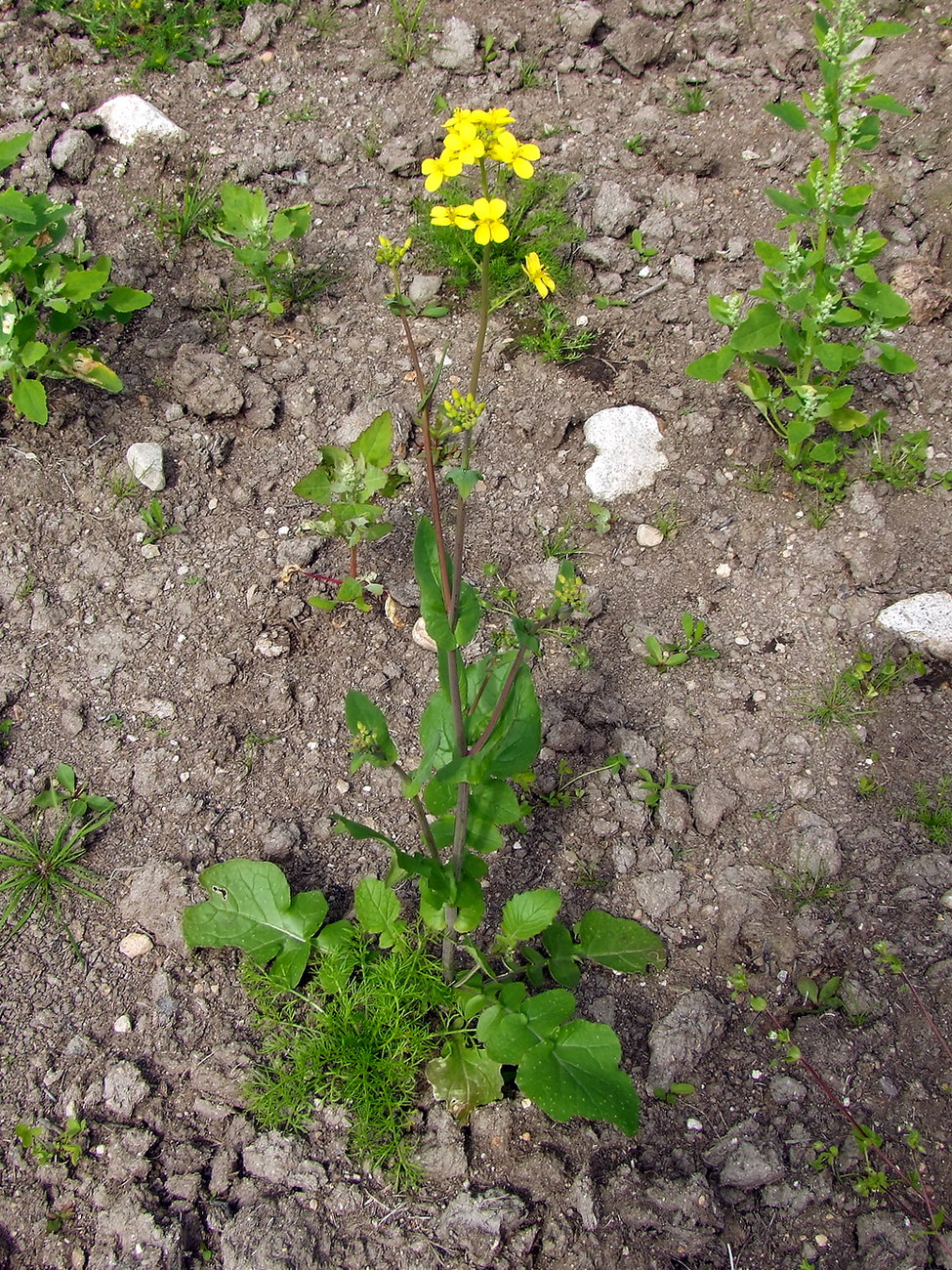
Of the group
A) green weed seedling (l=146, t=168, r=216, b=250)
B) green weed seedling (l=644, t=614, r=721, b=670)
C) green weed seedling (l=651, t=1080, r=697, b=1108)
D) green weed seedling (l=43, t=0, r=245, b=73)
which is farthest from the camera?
green weed seedling (l=43, t=0, r=245, b=73)

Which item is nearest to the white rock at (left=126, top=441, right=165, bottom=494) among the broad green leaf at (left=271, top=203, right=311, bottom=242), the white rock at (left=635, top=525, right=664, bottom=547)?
the broad green leaf at (left=271, top=203, right=311, bottom=242)

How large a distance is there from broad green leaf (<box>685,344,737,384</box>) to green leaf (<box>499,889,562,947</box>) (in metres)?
1.81

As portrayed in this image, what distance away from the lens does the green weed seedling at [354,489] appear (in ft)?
9.92

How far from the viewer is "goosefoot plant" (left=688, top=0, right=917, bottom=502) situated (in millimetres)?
2832

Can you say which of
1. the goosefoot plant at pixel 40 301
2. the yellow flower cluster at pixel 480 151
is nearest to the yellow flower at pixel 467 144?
the yellow flower cluster at pixel 480 151

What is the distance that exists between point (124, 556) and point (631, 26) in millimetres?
3417

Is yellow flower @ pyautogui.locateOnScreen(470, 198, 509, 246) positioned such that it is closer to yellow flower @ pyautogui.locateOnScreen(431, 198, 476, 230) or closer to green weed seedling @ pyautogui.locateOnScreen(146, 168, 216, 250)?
yellow flower @ pyautogui.locateOnScreen(431, 198, 476, 230)

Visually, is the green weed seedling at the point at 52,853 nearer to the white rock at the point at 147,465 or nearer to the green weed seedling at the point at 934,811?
the white rock at the point at 147,465

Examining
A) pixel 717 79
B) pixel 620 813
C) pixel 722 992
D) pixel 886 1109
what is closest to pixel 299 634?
pixel 620 813

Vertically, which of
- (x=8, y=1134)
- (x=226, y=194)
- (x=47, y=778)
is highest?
(x=226, y=194)

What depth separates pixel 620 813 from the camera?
2791 mm

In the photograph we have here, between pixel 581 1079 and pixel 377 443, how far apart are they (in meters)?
1.97

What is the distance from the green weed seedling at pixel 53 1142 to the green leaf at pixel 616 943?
130 cm

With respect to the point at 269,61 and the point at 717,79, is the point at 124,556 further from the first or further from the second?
the point at 717,79
